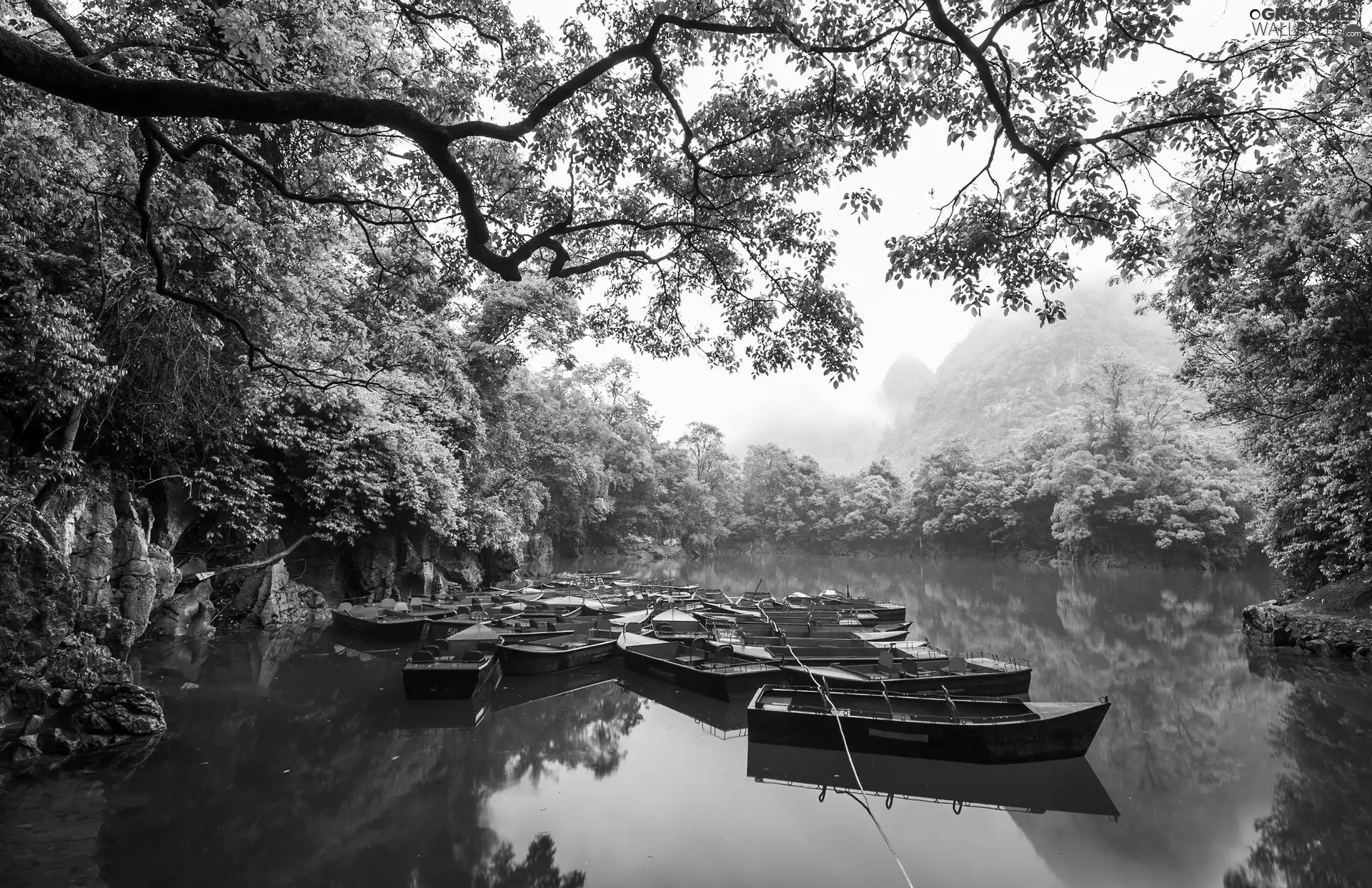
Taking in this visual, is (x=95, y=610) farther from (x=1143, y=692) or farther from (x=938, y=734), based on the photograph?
(x=1143, y=692)

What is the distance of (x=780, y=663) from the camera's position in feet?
32.4

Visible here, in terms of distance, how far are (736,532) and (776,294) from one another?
44251 millimetres

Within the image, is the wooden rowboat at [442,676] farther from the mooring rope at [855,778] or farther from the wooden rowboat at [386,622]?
the mooring rope at [855,778]

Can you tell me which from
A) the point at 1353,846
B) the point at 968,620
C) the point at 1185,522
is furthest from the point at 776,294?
the point at 1185,522

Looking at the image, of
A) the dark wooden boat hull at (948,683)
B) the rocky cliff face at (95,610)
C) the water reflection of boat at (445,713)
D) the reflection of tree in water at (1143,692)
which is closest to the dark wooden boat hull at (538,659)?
the water reflection of boat at (445,713)

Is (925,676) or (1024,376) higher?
(1024,376)

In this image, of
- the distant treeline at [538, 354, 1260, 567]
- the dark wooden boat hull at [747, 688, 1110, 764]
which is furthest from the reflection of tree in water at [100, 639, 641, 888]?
the distant treeline at [538, 354, 1260, 567]

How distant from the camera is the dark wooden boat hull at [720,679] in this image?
9414 mm

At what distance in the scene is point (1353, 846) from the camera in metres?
5.73

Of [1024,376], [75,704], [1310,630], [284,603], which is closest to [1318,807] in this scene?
[1310,630]

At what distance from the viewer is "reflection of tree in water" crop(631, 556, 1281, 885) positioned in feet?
19.1

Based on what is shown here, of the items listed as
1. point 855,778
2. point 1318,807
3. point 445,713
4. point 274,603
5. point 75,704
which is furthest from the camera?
point 274,603

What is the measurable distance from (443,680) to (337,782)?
2298mm

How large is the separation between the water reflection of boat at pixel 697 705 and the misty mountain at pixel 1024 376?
66.1 metres
